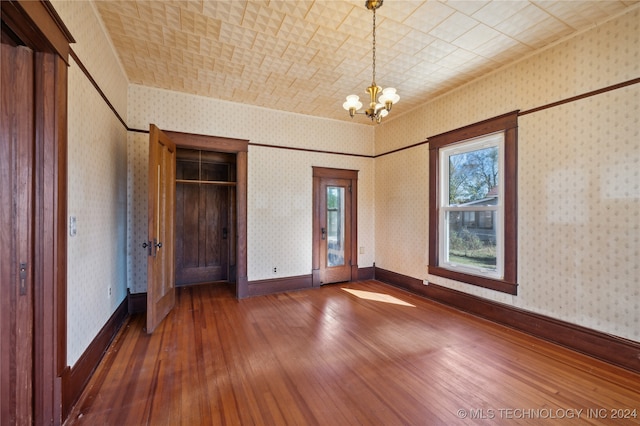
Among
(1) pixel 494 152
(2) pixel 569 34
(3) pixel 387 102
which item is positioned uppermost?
(2) pixel 569 34

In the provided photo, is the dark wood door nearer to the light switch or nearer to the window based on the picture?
the light switch

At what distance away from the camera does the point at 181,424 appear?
1788 mm

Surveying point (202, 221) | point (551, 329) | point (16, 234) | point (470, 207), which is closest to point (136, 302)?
point (202, 221)

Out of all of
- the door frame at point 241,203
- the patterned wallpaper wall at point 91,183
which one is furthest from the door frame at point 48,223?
the door frame at point 241,203

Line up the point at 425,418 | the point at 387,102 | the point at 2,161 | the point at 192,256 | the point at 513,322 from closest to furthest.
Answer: the point at 2,161 → the point at 425,418 → the point at 387,102 → the point at 513,322 → the point at 192,256

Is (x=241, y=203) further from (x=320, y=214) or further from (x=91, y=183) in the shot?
(x=91, y=183)

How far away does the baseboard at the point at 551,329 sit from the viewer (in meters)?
2.49

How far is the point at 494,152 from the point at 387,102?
1.97 metres

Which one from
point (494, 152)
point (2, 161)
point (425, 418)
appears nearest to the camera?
point (2, 161)

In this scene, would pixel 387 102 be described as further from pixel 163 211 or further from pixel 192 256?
pixel 192 256

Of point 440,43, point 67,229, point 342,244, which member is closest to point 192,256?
point 342,244

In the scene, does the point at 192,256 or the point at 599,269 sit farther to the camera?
the point at 192,256

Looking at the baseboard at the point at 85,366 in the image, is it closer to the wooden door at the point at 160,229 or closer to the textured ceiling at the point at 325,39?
the wooden door at the point at 160,229

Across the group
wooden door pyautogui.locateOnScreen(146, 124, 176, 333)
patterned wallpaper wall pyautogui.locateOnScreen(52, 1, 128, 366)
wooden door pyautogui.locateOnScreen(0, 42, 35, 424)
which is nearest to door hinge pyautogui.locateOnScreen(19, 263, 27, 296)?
wooden door pyautogui.locateOnScreen(0, 42, 35, 424)
